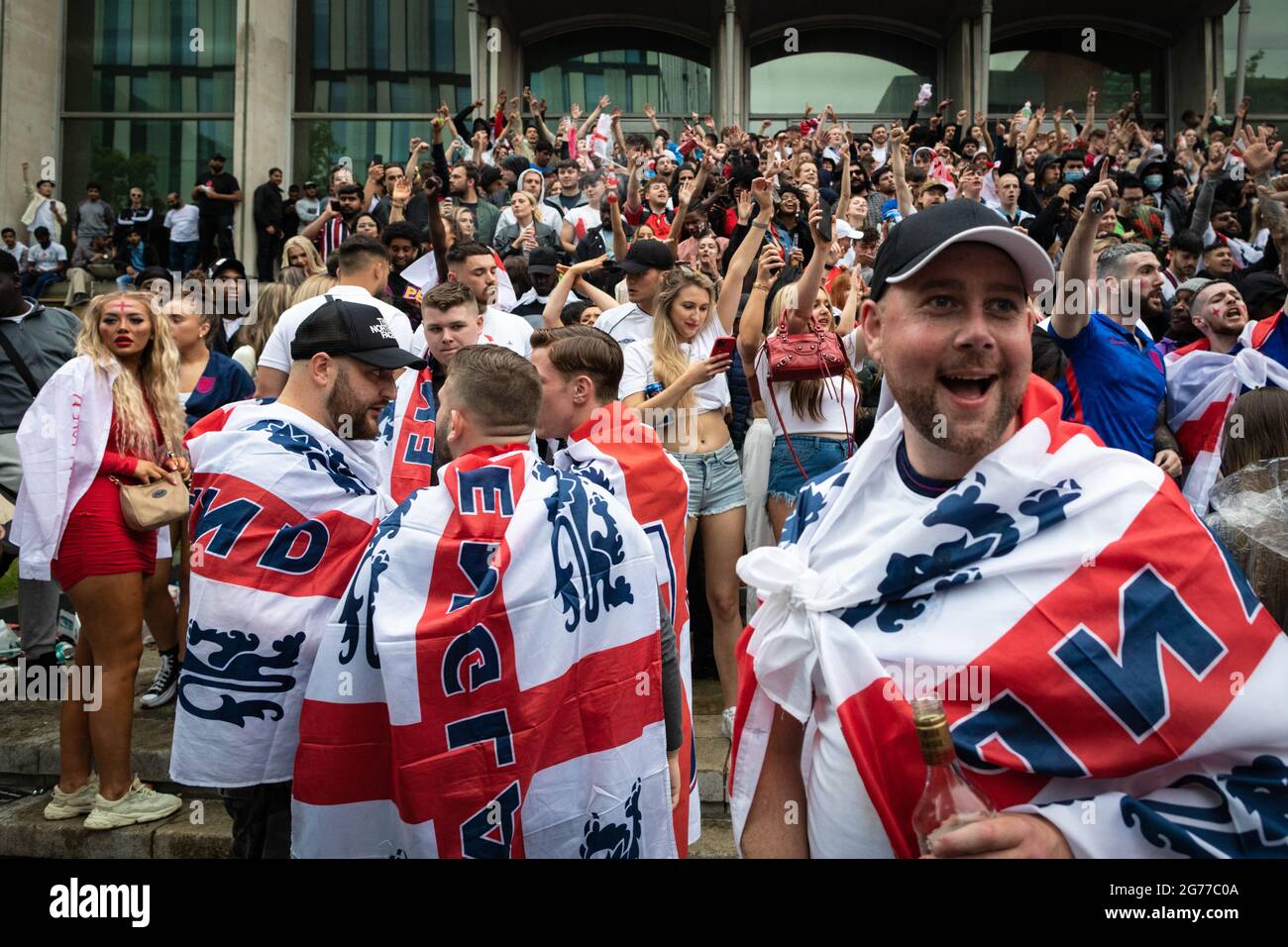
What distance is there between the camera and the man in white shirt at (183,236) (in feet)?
59.2

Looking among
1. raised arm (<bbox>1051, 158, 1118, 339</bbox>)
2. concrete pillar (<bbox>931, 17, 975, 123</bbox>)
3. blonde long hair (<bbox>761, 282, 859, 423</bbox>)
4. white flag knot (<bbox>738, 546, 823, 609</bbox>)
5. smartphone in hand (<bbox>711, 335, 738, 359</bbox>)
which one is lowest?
white flag knot (<bbox>738, 546, 823, 609</bbox>)

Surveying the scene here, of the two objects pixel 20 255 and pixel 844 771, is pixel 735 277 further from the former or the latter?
pixel 20 255

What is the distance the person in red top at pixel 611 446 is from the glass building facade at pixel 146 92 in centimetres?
2364

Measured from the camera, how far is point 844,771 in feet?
5.74

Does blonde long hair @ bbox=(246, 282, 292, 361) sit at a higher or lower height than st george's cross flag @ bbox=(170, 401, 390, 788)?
higher

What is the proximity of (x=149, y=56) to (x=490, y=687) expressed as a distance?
89.0ft

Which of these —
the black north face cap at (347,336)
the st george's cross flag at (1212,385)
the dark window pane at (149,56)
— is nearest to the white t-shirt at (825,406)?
the st george's cross flag at (1212,385)

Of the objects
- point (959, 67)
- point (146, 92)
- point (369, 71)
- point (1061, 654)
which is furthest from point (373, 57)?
point (1061, 654)

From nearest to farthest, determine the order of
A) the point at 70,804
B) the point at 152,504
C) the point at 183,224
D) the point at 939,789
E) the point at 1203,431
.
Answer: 1. the point at 939,789
2. the point at 152,504
3. the point at 70,804
4. the point at 1203,431
5. the point at 183,224

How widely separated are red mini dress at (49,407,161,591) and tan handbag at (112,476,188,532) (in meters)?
0.04

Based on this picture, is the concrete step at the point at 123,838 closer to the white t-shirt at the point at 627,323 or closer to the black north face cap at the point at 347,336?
the black north face cap at the point at 347,336

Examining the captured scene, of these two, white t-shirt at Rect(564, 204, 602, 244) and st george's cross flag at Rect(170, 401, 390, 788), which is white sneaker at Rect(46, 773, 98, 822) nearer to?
st george's cross flag at Rect(170, 401, 390, 788)

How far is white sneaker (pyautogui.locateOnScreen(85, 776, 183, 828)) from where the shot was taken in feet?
14.3

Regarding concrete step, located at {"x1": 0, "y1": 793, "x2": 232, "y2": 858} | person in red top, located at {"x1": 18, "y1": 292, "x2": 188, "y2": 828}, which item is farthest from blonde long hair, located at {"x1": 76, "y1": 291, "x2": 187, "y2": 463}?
concrete step, located at {"x1": 0, "y1": 793, "x2": 232, "y2": 858}
